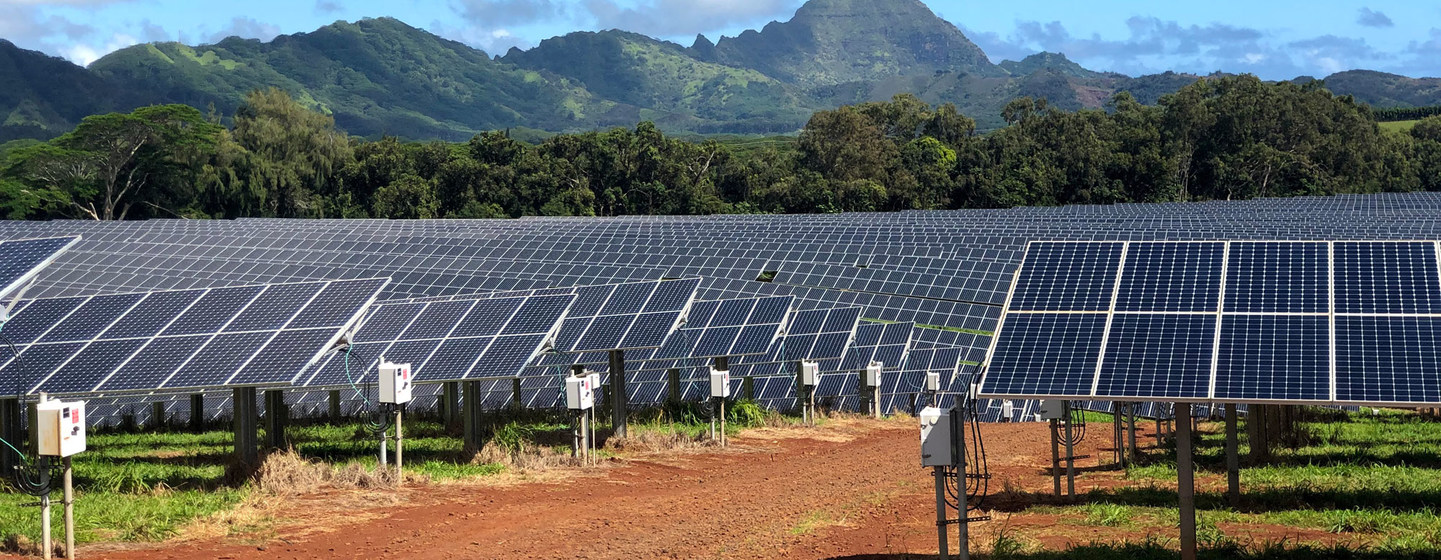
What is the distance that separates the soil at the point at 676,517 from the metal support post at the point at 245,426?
1691mm

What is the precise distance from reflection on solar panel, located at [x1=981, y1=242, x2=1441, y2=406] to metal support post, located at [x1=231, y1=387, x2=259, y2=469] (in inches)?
360

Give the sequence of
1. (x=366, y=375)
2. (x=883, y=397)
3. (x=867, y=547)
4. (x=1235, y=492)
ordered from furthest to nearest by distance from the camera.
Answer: (x=883, y=397)
(x=366, y=375)
(x=1235, y=492)
(x=867, y=547)

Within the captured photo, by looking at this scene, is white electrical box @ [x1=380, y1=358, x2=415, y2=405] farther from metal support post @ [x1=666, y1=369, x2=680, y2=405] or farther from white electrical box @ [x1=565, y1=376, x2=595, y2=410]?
metal support post @ [x1=666, y1=369, x2=680, y2=405]

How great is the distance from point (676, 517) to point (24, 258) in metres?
8.72

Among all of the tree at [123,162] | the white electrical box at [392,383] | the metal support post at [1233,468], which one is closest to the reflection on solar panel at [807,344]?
the white electrical box at [392,383]

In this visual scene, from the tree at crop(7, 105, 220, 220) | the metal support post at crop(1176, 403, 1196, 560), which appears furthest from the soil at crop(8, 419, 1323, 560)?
the tree at crop(7, 105, 220, 220)

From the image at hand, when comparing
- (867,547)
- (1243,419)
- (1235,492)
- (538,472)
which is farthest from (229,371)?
(1243,419)

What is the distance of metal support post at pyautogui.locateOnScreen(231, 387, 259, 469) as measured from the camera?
15.9m

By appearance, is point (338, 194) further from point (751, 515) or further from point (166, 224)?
point (751, 515)

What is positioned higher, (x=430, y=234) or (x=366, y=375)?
(x=430, y=234)

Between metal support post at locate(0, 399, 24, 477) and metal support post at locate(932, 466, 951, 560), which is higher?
metal support post at locate(0, 399, 24, 477)

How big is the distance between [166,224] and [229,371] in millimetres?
41337

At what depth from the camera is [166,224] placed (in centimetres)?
5291

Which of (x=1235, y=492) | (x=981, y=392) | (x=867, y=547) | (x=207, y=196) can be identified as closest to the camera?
(x=981, y=392)
